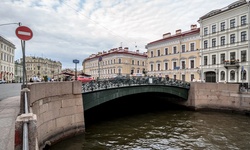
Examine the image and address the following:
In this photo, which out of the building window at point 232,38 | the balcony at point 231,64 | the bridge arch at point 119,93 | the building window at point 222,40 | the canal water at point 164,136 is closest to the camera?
the canal water at point 164,136

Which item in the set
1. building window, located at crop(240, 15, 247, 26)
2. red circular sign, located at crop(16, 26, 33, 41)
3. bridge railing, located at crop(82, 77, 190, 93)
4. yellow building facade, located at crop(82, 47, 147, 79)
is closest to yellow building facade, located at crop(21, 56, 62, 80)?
yellow building facade, located at crop(82, 47, 147, 79)

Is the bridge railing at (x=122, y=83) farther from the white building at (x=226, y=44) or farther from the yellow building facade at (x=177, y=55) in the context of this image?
the yellow building facade at (x=177, y=55)

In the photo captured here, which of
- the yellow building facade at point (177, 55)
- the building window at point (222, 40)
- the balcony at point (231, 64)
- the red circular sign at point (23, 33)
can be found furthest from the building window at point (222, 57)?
the red circular sign at point (23, 33)

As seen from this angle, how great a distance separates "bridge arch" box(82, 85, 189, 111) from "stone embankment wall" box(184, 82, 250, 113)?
1.08 metres

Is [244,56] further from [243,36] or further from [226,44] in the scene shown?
[226,44]

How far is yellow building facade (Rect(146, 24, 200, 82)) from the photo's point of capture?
34.1 meters

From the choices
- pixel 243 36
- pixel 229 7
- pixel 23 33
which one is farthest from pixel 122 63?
pixel 23 33

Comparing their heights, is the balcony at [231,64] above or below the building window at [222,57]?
below

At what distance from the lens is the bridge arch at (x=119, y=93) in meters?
12.2

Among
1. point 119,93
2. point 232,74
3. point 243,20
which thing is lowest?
point 119,93

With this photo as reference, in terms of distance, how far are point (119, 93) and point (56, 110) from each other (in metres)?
6.19

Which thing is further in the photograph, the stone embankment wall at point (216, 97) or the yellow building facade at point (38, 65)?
the yellow building facade at point (38, 65)

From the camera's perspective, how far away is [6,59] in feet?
170

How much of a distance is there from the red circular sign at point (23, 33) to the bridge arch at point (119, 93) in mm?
6266
